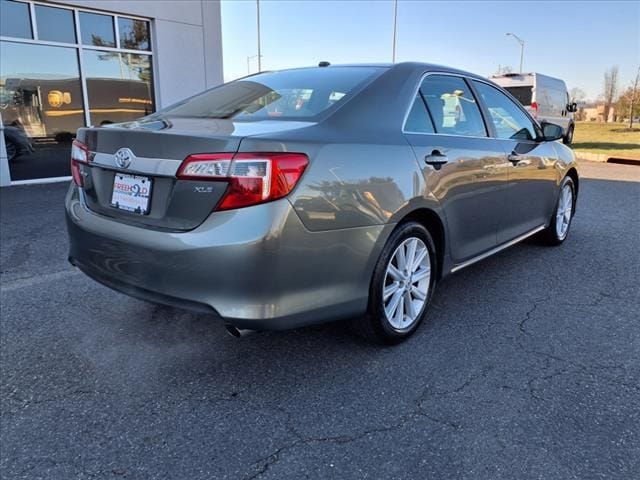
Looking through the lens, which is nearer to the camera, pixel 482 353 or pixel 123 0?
pixel 482 353

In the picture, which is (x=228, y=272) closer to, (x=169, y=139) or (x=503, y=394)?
(x=169, y=139)

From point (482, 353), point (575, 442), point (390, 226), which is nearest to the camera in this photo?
point (575, 442)

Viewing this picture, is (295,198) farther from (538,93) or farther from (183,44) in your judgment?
(538,93)

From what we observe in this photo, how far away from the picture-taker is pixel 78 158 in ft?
9.26

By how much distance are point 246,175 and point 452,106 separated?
1.91 metres

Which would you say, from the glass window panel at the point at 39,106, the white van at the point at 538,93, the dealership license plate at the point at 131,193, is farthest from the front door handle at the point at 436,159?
the white van at the point at 538,93

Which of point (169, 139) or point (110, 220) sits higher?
point (169, 139)

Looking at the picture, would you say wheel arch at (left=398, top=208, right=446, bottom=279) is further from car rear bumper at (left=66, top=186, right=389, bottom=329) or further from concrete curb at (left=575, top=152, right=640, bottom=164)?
concrete curb at (left=575, top=152, right=640, bottom=164)

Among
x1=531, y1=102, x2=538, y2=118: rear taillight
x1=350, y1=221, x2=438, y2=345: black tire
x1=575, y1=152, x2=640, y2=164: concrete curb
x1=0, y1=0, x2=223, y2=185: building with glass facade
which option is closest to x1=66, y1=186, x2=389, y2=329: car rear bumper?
x1=350, y1=221, x2=438, y2=345: black tire

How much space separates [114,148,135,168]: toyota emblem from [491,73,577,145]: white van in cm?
1528

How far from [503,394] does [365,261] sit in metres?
0.93

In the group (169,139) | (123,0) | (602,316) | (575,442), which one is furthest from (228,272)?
(123,0)

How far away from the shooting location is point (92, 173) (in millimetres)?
2705

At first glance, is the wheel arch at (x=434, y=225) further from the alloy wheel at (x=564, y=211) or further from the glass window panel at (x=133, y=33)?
the glass window panel at (x=133, y=33)
